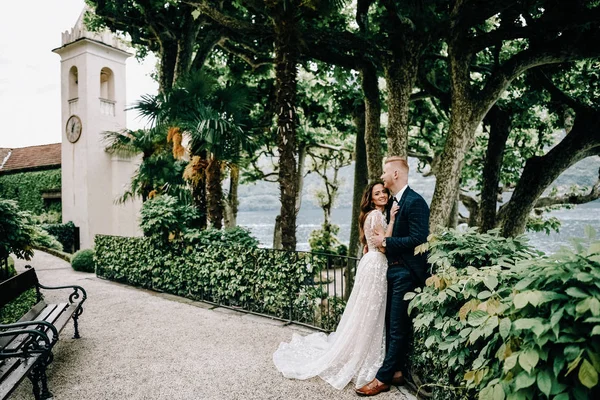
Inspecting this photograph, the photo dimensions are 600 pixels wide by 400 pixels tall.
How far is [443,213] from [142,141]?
9139mm

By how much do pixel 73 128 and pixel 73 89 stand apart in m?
2.56

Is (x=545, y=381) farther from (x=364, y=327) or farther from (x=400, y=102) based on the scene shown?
(x=400, y=102)

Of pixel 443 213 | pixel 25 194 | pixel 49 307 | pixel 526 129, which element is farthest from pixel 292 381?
pixel 25 194

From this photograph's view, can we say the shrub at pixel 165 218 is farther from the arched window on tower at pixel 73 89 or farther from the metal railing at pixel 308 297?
the arched window on tower at pixel 73 89

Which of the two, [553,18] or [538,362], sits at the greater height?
[553,18]

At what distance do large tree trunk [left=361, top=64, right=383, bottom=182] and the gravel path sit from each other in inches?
241

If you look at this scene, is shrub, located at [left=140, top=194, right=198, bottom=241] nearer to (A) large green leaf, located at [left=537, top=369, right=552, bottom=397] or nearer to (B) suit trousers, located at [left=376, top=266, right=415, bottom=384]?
(B) suit trousers, located at [left=376, top=266, right=415, bottom=384]

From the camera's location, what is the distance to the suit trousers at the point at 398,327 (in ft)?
14.4

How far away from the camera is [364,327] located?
4.68 m

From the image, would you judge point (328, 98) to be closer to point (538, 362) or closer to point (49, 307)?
point (49, 307)

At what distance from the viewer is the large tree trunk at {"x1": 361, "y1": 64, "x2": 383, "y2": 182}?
11812 millimetres

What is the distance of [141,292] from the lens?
10328 millimetres

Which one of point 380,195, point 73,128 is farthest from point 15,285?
point 73,128

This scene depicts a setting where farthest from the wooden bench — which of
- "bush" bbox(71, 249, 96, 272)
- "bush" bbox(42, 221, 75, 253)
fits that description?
"bush" bbox(42, 221, 75, 253)
